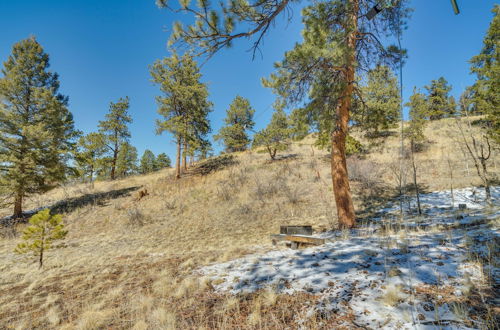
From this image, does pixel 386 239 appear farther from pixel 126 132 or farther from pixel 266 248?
pixel 126 132

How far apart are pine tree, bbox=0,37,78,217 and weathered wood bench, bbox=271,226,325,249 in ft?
51.7

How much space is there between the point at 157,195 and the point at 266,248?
11.3 metres

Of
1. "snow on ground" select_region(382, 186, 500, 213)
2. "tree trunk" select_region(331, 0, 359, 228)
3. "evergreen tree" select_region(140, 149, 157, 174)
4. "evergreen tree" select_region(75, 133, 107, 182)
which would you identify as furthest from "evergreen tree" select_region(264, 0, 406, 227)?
"evergreen tree" select_region(140, 149, 157, 174)

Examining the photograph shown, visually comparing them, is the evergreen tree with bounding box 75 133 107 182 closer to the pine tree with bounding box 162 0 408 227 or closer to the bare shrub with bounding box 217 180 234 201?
the bare shrub with bounding box 217 180 234 201

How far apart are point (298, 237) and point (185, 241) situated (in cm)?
463

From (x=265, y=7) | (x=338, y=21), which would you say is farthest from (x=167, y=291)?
Result: (x=338, y=21)

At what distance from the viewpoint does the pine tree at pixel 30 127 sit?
40.9 ft

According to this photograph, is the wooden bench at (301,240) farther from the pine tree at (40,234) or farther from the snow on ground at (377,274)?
the pine tree at (40,234)

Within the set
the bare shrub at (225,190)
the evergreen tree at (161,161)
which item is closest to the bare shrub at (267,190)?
the bare shrub at (225,190)

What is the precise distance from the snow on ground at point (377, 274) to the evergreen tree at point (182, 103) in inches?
546

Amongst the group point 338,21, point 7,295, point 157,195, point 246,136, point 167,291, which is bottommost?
point 7,295

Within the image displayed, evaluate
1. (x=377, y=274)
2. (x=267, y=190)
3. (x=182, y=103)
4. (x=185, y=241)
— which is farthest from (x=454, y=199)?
(x=182, y=103)

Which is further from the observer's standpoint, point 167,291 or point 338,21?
point 338,21

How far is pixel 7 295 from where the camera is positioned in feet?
14.3
